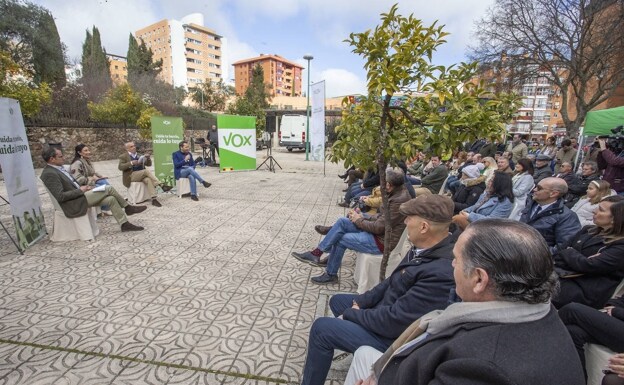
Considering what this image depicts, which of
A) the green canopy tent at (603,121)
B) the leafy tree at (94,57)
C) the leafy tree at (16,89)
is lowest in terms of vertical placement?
the green canopy tent at (603,121)

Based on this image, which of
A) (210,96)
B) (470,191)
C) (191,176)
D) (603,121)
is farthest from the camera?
(210,96)

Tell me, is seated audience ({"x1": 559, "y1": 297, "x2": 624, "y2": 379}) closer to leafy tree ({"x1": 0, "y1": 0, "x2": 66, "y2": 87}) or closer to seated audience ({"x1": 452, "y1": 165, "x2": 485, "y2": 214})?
seated audience ({"x1": 452, "y1": 165, "x2": 485, "y2": 214})

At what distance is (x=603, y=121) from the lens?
8.54 m

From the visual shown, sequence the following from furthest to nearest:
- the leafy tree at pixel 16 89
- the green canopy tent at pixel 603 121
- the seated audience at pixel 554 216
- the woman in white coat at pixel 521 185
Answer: the leafy tree at pixel 16 89 < the green canopy tent at pixel 603 121 < the woman in white coat at pixel 521 185 < the seated audience at pixel 554 216

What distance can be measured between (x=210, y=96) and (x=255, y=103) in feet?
27.9

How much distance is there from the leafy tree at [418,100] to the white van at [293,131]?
21.2 metres

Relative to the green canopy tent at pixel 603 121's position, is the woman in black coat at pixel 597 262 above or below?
below

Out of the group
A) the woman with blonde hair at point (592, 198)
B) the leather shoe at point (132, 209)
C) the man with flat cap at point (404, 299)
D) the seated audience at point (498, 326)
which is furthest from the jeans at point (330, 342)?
the leather shoe at point (132, 209)

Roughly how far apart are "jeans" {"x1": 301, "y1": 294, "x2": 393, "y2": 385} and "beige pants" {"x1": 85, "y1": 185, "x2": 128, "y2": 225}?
15.1 feet

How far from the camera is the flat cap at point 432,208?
6.40 ft

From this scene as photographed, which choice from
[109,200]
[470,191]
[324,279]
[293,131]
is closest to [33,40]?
[293,131]

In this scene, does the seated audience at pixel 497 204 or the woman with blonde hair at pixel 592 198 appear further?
the seated audience at pixel 497 204

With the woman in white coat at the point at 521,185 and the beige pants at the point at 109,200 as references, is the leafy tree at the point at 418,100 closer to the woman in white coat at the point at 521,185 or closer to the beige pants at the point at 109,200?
the woman in white coat at the point at 521,185

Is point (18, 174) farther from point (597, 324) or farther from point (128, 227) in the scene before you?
point (597, 324)
